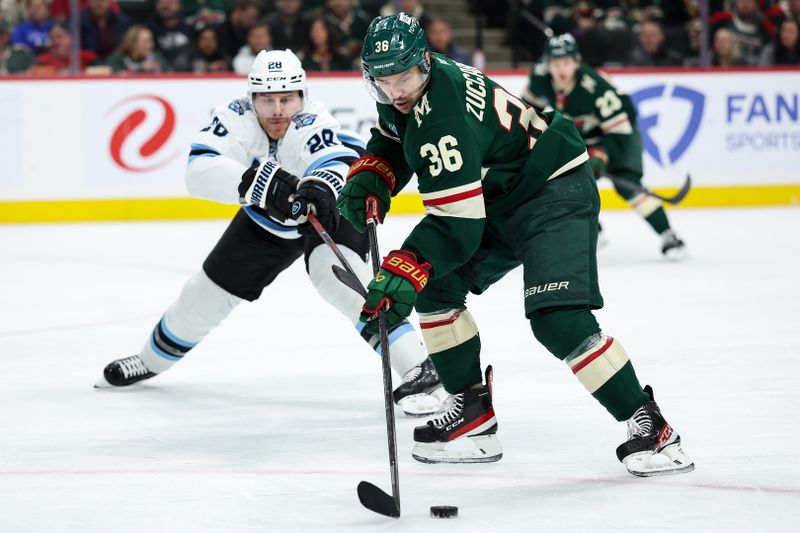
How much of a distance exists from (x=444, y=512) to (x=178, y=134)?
6.52 meters

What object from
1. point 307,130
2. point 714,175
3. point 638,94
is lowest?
point 714,175

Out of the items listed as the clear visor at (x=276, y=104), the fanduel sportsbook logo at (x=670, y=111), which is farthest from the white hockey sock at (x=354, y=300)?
the fanduel sportsbook logo at (x=670, y=111)

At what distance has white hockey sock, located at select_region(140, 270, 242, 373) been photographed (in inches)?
153

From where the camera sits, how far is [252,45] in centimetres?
912

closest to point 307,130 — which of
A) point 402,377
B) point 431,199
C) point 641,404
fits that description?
point 402,377

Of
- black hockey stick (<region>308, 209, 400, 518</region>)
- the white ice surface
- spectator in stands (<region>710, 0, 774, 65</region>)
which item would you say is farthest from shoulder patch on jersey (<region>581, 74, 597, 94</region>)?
black hockey stick (<region>308, 209, 400, 518</region>)

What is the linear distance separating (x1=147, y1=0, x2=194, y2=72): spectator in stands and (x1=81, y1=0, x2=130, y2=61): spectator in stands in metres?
0.26

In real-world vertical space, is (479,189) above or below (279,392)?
above

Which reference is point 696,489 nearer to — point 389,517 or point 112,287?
point 389,517

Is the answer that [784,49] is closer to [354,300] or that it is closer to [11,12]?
[11,12]

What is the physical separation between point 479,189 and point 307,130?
3.80ft

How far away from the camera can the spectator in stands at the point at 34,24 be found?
892 cm

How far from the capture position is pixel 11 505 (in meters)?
2.82

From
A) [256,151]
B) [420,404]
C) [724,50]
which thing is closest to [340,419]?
[420,404]
